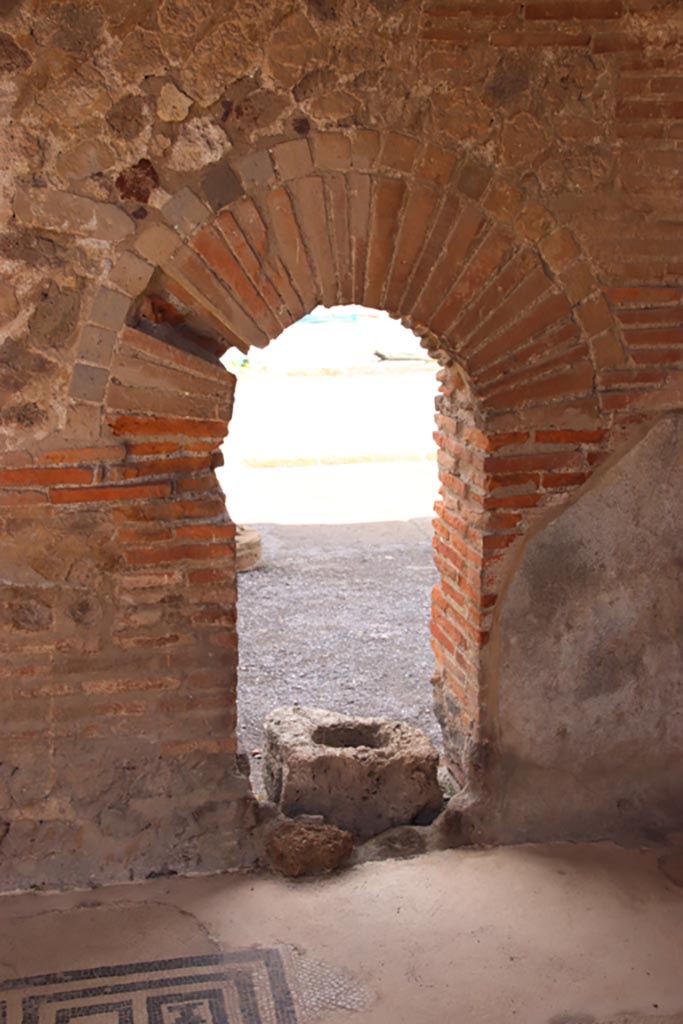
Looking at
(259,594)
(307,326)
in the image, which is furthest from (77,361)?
(307,326)

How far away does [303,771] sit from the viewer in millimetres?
4164

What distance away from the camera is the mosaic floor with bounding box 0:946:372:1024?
10.5ft

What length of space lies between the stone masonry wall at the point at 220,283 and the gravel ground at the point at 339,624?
1.63m

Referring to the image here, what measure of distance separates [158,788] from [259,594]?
170 inches

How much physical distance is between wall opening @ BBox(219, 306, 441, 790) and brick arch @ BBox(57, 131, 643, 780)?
216cm

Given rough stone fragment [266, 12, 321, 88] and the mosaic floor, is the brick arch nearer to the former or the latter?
rough stone fragment [266, 12, 321, 88]

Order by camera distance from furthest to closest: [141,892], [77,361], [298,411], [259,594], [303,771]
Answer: [298,411]
[259,594]
[303,771]
[141,892]
[77,361]

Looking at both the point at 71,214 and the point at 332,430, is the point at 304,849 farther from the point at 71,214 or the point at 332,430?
the point at 332,430

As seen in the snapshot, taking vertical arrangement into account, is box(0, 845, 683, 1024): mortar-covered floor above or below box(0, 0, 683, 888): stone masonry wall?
below

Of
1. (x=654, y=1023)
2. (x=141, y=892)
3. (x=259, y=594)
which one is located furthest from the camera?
(x=259, y=594)

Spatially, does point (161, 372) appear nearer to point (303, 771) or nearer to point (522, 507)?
point (522, 507)

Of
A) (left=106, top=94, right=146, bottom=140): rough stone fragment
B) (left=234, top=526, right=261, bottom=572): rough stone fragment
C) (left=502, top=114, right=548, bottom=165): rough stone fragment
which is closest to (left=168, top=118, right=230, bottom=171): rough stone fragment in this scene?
(left=106, top=94, right=146, bottom=140): rough stone fragment

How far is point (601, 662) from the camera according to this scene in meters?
4.11

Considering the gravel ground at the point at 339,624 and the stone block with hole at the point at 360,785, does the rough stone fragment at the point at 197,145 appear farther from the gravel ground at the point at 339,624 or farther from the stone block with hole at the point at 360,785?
the gravel ground at the point at 339,624
